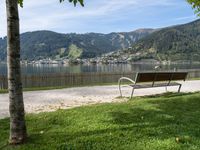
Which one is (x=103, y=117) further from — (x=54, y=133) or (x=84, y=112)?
(x=54, y=133)

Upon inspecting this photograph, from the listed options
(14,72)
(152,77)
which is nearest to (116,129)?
(14,72)

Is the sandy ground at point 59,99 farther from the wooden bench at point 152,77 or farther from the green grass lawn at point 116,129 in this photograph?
the green grass lawn at point 116,129

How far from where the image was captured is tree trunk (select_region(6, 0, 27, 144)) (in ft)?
16.4

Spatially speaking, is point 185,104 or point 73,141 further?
point 185,104

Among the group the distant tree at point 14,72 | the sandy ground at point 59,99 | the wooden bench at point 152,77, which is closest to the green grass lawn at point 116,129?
the distant tree at point 14,72

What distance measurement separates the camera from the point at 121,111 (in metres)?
7.64

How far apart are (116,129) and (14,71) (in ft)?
7.28

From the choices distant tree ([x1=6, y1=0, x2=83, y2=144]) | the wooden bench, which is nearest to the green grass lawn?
distant tree ([x1=6, y1=0, x2=83, y2=144])

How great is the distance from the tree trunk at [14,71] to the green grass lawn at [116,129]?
0.30 meters

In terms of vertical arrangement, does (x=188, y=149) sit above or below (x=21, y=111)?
below

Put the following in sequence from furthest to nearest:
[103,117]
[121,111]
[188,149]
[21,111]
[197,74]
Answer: [197,74] < [121,111] < [103,117] < [21,111] < [188,149]

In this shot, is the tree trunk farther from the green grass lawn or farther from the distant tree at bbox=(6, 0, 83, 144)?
the green grass lawn

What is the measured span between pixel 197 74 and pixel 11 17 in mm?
27210

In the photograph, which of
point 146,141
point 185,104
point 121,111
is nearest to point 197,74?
point 185,104
